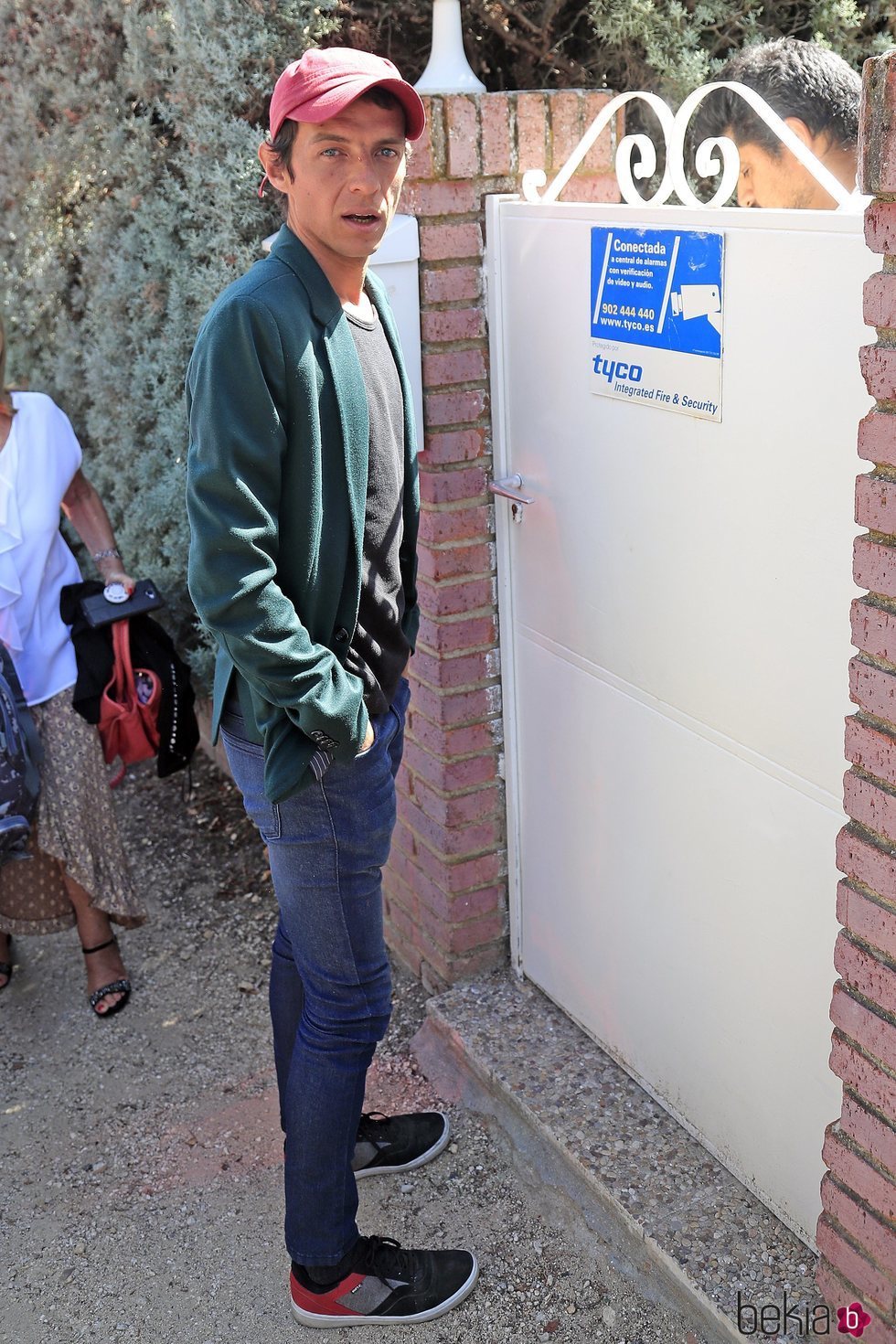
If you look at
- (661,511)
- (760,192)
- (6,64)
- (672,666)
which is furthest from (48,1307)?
(6,64)

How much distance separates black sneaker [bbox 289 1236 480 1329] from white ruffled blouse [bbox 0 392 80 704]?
5.92 ft

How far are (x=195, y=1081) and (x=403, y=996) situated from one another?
0.61 meters

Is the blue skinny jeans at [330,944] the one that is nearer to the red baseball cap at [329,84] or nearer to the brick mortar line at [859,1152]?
the brick mortar line at [859,1152]

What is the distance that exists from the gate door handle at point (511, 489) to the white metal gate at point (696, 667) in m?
0.02

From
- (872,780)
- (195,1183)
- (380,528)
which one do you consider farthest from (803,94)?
(195,1183)

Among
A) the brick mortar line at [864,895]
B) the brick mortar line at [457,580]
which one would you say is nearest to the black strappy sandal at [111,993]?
the brick mortar line at [457,580]

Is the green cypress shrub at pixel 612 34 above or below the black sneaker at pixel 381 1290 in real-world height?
above

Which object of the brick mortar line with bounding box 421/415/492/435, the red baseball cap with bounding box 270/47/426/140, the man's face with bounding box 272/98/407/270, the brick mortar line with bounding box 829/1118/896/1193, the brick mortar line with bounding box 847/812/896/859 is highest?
the red baseball cap with bounding box 270/47/426/140

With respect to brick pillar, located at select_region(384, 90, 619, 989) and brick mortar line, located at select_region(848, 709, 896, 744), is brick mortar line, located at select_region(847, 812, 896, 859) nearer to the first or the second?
brick mortar line, located at select_region(848, 709, 896, 744)

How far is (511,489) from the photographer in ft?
→ 9.89

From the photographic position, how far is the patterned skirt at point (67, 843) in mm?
3730

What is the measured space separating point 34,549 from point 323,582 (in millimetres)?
1734

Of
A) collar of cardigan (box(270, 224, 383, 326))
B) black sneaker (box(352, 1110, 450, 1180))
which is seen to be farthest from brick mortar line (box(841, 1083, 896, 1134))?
collar of cardigan (box(270, 224, 383, 326))

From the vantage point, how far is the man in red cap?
6.90 feet
